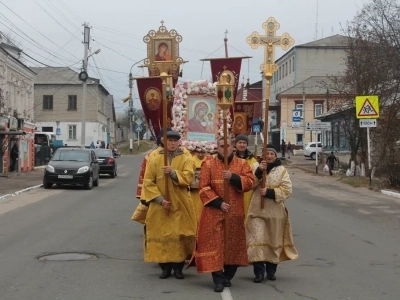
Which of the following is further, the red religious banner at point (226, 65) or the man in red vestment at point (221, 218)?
the red religious banner at point (226, 65)

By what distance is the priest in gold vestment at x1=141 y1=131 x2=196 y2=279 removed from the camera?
7.84 m

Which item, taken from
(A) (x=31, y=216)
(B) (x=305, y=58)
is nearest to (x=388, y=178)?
(A) (x=31, y=216)

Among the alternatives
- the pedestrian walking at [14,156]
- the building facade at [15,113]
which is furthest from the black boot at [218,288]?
the pedestrian walking at [14,156]

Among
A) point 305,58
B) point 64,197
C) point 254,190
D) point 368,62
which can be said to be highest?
point 305,58

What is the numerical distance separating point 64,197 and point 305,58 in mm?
59236

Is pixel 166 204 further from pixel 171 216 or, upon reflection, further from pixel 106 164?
pixel 106 164

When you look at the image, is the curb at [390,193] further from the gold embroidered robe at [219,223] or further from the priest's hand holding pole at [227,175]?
the priest's hand holding pole at [227,175]

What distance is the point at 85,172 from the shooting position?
75.7 ft

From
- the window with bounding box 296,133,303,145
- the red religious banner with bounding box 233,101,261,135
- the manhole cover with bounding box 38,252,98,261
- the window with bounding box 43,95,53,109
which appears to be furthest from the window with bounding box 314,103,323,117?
the manhole cover with bounding box 38,252,98,261

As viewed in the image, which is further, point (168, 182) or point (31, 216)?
point (31, 216)

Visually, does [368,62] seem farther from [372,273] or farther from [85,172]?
[372,273]

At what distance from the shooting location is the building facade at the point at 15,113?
103 ft

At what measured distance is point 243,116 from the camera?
12.3 metres

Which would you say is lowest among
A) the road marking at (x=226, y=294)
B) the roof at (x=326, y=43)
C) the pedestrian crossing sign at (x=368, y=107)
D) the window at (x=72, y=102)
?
the road marking at (x=226, y=294)
